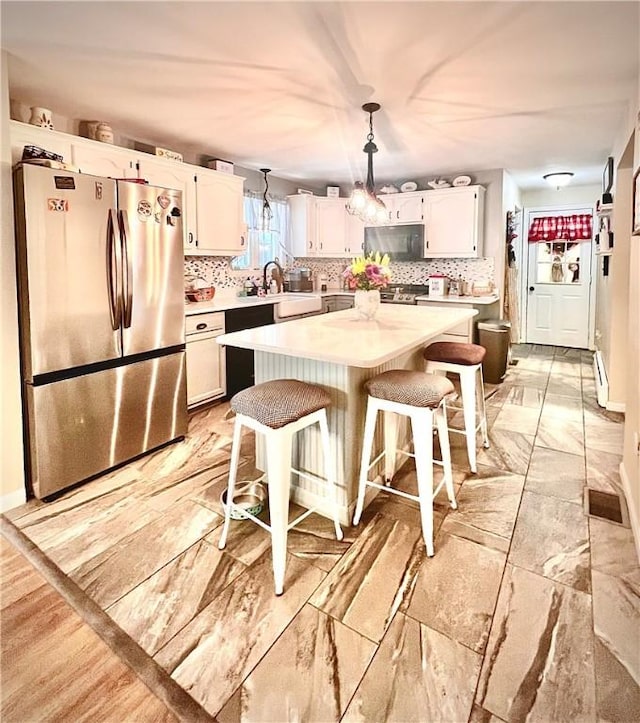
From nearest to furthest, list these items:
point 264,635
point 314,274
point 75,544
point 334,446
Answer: point 264,635, point 75,544, point 334,446, point 314,274

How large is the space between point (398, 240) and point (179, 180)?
2.81 metres

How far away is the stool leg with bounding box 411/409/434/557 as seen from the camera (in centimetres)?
201

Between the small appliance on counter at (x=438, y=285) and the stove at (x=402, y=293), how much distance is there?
230 millimetres

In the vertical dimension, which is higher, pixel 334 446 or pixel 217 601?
pixel 334 446

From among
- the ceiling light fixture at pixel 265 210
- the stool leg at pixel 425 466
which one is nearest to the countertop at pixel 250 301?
the ceiling light fixture at pixel 265 210

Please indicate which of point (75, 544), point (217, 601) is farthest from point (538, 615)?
point (75, 544)

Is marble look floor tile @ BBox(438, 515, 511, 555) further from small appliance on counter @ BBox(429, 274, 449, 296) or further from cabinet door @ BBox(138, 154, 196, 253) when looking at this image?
small appliance on counter @ BBox(429, 274, 449, 296)

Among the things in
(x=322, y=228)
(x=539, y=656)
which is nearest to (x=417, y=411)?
(x=539, y=656)

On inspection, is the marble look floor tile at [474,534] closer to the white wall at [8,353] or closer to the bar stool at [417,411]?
the bar stool at [417,411]

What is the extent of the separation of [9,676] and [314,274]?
5.28 metres

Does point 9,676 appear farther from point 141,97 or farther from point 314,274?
point 314,274

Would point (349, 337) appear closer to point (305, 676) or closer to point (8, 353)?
point (305, 676)

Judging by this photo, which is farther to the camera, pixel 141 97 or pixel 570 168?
pixel 570 168

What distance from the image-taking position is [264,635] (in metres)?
1.61
